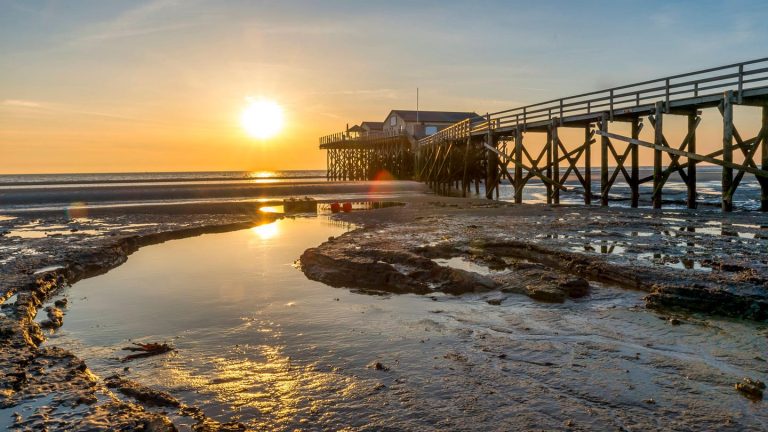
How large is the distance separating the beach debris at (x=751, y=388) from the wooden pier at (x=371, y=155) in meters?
49.1

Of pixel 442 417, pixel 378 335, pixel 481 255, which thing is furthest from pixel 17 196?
pixel 442 417

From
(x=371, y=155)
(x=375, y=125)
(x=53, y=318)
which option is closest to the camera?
(x=53, y=318)

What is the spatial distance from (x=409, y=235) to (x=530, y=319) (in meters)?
7.33

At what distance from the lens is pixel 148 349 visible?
18.5 ft

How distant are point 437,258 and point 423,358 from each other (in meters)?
5.37

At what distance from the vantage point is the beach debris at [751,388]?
421cm

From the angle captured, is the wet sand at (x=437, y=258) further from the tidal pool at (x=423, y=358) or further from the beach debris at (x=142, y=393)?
the tidal pool at (x=423, y=358)

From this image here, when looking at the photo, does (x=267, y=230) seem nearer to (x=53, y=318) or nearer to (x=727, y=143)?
(x=53, y=318)

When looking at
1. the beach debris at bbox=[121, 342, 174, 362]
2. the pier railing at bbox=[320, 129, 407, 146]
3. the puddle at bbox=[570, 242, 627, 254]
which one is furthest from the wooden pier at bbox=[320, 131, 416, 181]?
the beach debris at bbox=[121, 342, 174, 362]

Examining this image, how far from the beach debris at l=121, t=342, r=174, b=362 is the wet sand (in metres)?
0.55

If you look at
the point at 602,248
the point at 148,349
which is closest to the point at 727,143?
the point at 602,248

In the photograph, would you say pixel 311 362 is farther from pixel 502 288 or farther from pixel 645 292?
pixel 645 292

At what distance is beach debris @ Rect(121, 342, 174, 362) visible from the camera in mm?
5496

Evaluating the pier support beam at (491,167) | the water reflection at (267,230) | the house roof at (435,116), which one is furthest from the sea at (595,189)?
the water reflection at (267,230)
